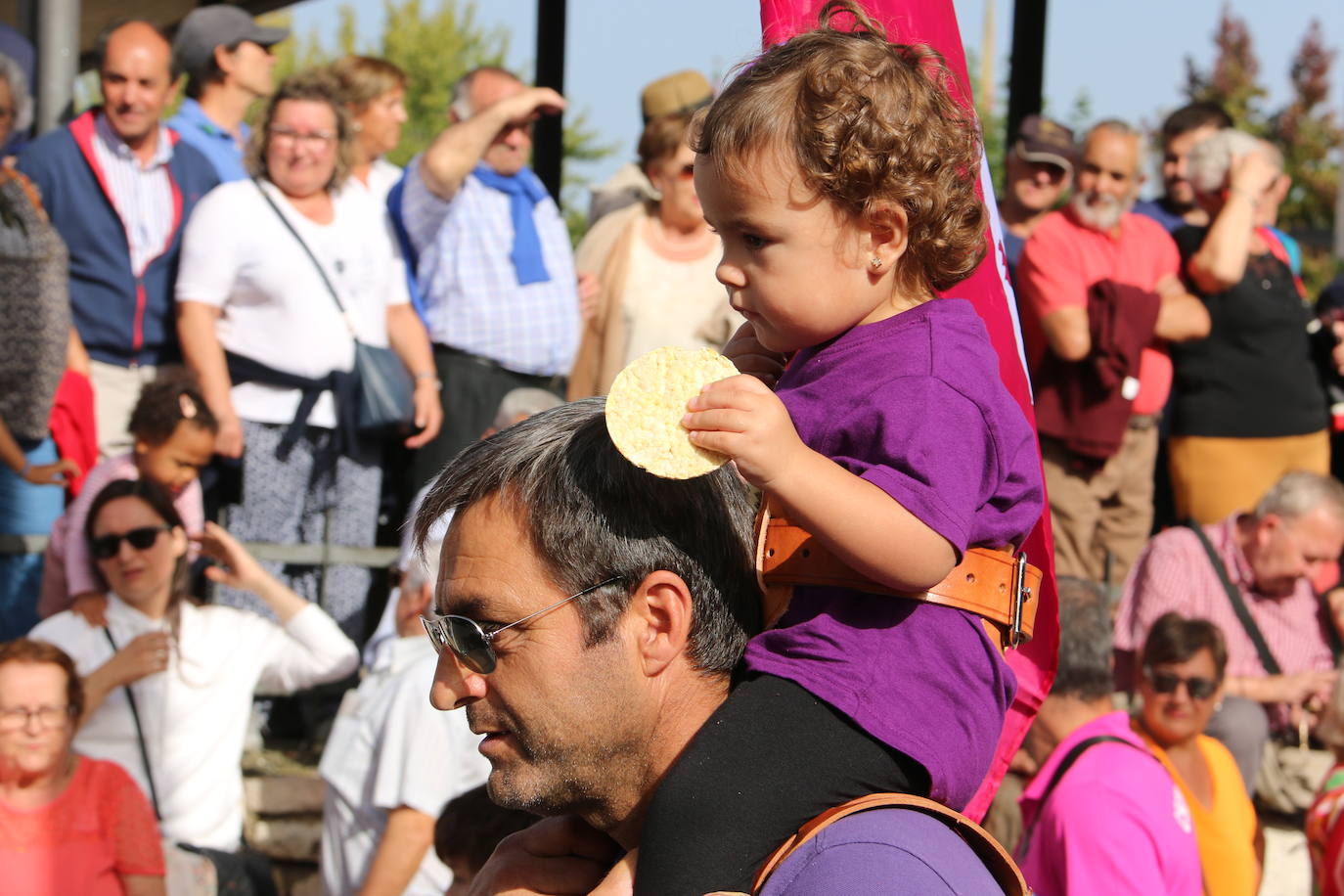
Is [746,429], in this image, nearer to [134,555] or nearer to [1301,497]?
[134,555]

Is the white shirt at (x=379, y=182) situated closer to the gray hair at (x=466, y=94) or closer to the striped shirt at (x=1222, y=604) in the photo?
the gray hair at (x=466, y=94)

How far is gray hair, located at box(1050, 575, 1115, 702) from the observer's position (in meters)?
5.03

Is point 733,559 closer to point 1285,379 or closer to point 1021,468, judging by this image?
point 1021,468

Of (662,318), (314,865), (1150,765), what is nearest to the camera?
(1150,765)

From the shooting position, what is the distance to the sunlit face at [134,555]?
546 cm

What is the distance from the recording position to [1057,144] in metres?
7.46

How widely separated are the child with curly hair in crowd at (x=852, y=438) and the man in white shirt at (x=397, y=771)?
119 inches

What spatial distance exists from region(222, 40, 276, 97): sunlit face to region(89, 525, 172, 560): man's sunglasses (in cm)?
204

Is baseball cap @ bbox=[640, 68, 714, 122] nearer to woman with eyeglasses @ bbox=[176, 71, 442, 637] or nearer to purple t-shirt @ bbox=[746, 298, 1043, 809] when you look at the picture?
woman with eyeglasses @ bbox=[176, 71, 442, 637]

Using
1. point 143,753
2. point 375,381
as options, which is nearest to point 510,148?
point 375,381

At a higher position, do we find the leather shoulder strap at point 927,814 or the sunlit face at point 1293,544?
the leather shoulder strap at point 927,814

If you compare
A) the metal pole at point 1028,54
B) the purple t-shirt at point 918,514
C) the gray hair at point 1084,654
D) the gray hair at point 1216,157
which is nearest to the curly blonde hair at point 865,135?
the purple t-shirt at point 918,514

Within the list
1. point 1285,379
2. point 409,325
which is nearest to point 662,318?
point 409,325

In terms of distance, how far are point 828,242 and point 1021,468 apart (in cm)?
37
